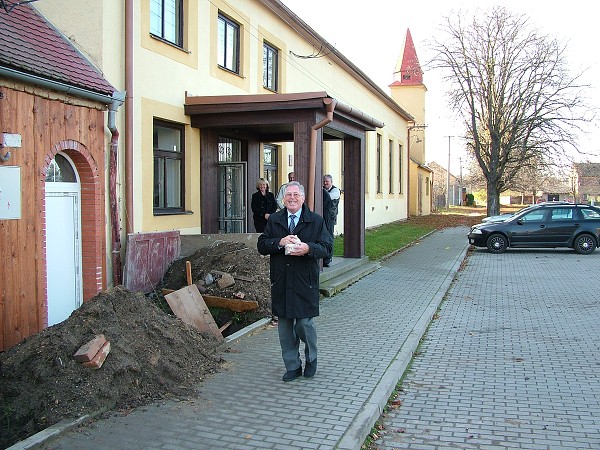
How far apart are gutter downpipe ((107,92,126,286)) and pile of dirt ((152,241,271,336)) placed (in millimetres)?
822

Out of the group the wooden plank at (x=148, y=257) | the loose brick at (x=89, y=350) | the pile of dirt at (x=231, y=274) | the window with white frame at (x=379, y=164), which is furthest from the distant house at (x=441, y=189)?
the loose brick at (x=89, y=350)

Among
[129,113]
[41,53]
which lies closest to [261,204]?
[129,113]

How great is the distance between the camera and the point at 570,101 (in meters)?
32.2

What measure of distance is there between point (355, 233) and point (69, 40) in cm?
789

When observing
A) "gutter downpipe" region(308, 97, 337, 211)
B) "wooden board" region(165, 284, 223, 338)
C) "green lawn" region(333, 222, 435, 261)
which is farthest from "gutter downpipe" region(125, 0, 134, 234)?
"green lawn" region(333, 222, 435, 261)

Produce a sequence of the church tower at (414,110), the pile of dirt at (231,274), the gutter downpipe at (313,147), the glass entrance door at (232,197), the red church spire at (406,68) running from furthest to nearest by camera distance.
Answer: the red church spire at (406,68) → the church tower at (414,110) → the glass entrance door at (232,197) → the gutter downpipe at (313,147) → the pile of dirt at (231,274)

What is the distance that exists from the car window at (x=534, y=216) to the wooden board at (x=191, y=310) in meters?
15.0

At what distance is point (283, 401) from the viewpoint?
17.9ft

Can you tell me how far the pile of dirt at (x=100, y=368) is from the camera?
16.2 feet

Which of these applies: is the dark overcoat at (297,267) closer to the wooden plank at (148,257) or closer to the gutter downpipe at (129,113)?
the wooden plank at (148,257)

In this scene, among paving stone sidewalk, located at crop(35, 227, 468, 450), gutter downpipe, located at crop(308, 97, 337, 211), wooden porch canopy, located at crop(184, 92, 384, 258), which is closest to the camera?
paving stone sidewalk, located at crop(35, 227, 468, 450)

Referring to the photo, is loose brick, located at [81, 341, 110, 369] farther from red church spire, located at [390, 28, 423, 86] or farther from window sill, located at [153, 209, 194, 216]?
red church spire, located at [390, 28, 423, 86]

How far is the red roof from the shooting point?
717 centimetres

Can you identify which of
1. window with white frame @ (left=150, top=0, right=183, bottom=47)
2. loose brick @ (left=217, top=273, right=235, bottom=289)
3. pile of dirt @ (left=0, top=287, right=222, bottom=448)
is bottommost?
pile of dirt @ (left=0, top=287, right=222, bottom=448)
